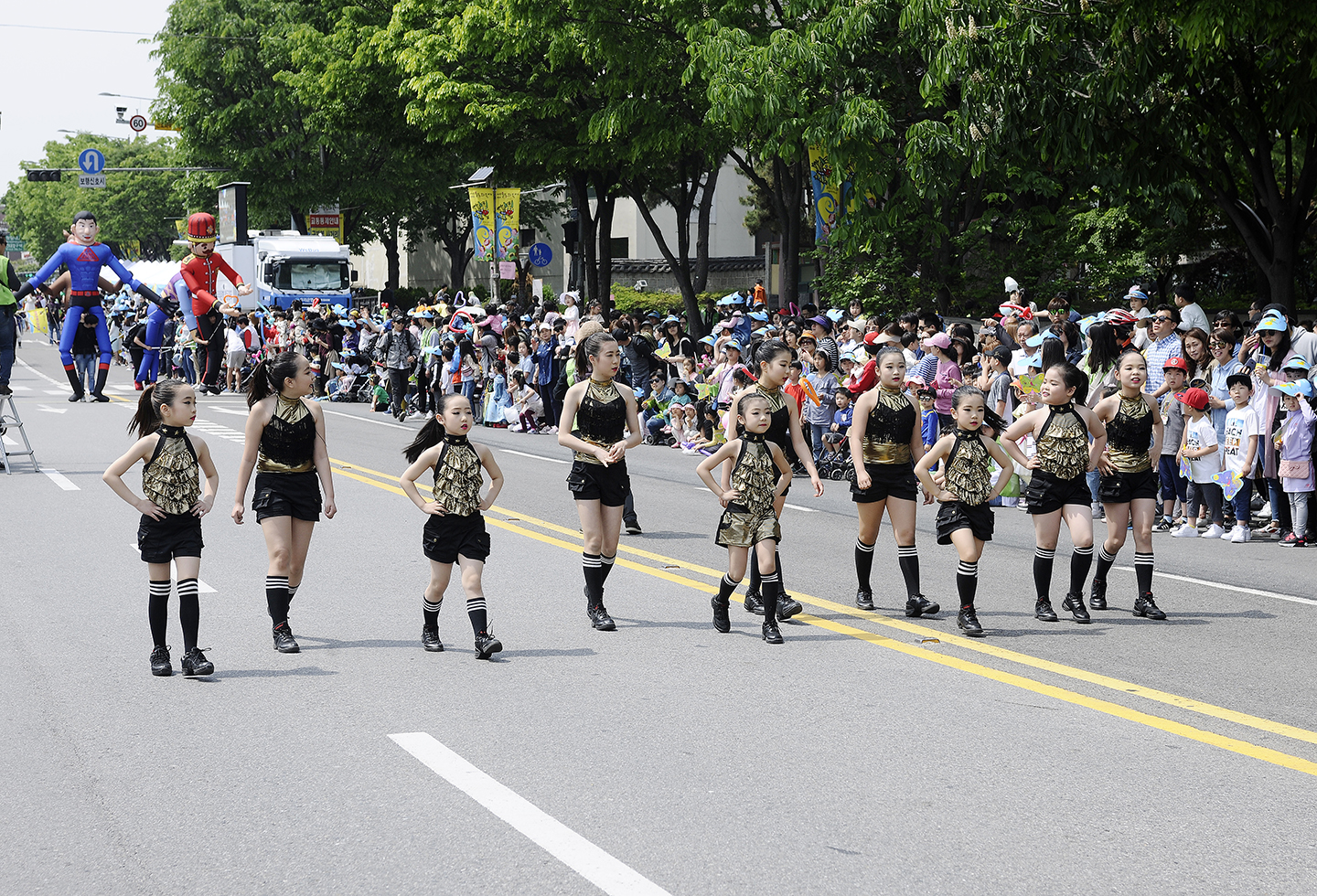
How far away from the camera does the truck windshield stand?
141ft

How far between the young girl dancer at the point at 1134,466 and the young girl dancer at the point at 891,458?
120 cm

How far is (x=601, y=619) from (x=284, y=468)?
2.08 m

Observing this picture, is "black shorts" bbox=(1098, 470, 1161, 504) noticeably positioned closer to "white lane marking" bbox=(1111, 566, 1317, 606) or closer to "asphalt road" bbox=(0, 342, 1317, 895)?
"asphalt road" bbox=(0, 342, 1317, 895)

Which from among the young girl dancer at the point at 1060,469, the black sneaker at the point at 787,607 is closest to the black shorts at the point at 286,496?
the black sneaker at the point at 787,607

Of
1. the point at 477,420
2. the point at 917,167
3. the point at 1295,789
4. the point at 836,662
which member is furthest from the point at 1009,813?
the point at 477,420

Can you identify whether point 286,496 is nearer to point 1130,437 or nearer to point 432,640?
point 432,640

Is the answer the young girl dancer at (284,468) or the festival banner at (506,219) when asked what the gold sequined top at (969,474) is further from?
the festival banner at (506,219)

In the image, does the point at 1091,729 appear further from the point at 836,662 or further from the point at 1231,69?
the point at 1231,69

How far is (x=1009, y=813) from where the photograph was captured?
5.41 m

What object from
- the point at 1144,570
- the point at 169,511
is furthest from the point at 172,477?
the point at 1144,570

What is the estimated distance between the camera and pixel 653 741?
20.9ft

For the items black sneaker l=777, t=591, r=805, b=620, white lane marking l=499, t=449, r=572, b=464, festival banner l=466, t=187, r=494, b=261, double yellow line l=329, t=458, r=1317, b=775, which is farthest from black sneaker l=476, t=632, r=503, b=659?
festival banner l=466, t=187, r=494, b=261

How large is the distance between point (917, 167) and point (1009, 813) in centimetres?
1374

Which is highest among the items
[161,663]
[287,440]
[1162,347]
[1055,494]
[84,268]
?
[84,268]
